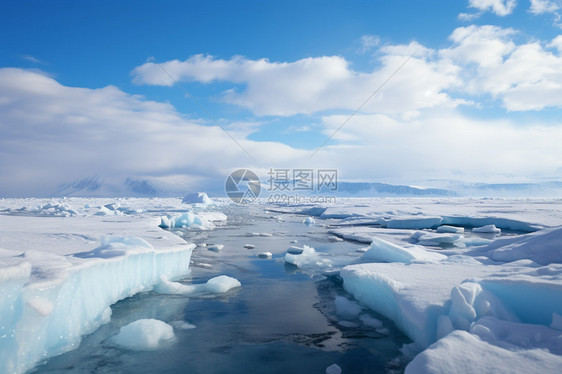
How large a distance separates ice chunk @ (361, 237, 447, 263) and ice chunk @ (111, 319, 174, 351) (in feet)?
15.1

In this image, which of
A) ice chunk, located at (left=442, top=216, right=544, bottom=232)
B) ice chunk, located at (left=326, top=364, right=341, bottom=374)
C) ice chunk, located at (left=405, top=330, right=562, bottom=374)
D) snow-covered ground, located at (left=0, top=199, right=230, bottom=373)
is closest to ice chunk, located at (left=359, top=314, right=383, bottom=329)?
ice chunk, located at (left=326, top=364, right=341, bottom=374)

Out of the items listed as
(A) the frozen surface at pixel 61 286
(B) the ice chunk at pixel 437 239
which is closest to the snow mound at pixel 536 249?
(B) the ice chunk at pixel 437 239

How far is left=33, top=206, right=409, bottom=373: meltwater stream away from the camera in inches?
124

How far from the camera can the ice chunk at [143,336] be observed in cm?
348

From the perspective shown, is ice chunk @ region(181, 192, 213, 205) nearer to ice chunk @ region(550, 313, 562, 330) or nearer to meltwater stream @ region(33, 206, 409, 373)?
meltwater stream @ region(33, 206, 409, 373)

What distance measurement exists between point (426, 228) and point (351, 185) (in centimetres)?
9849

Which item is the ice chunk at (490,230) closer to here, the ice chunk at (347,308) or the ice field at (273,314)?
the ice field at (273,314)

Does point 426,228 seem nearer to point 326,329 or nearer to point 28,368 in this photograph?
point 326,329

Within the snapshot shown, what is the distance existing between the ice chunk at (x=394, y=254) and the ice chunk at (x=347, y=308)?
1933 mm

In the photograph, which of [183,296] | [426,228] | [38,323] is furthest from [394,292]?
[426,228]

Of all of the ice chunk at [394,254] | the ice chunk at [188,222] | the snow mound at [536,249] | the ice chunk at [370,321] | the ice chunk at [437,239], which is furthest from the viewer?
the ice chunk at [188,222]

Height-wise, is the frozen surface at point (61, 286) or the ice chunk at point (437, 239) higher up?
the frozen surface at point (61, 286)

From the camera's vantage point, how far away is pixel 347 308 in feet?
15.4

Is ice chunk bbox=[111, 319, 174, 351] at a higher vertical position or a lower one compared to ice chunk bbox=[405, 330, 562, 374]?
lower
